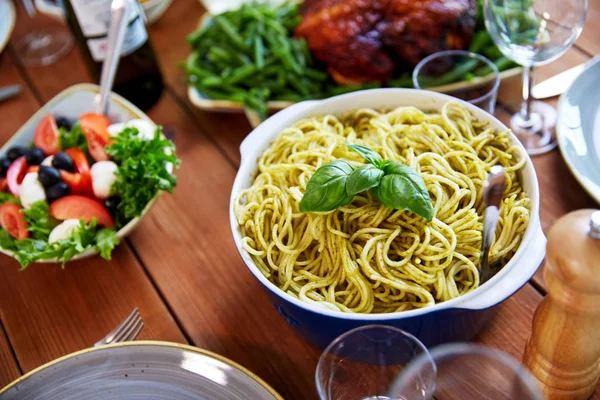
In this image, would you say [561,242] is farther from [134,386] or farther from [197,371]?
[134,386]

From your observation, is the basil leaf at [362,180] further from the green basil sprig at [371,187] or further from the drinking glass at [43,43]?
the drinking glass at [43,43]

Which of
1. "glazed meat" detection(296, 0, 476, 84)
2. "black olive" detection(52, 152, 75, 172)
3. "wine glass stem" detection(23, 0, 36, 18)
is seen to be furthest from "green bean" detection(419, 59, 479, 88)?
"wine glass stem" detection(23, 0, 36, 18)

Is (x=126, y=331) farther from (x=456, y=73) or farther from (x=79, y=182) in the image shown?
(x=456, y=73)

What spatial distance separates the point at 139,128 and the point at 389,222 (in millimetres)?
610

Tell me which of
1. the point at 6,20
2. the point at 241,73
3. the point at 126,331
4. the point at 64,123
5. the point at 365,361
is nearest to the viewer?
the point at 365,361

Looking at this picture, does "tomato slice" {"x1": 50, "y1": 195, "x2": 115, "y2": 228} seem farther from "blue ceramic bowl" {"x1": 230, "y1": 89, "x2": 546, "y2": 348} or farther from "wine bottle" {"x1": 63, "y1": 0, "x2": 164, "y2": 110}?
"wine bottle" {"x1": 63, "y1": 0, "x2": 164, "y2": 110}

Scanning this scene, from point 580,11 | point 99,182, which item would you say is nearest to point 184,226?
point 99,182

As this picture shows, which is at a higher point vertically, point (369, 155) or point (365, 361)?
point (369, 155)

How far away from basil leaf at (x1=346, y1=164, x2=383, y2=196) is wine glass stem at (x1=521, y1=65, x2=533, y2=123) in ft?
1.84

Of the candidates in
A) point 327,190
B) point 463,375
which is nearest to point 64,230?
point 327,190

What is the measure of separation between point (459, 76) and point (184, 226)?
692 millimetres

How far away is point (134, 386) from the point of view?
3.21 feet

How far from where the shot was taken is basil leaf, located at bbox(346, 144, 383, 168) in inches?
38.8

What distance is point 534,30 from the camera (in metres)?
1.29
